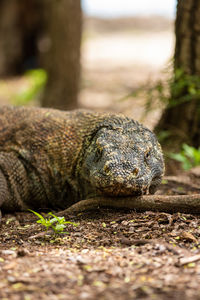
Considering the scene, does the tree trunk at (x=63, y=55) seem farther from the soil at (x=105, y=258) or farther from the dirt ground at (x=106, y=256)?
the soil at (x=105, y=258)

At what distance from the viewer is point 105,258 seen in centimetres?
318

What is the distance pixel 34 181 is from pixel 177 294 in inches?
122

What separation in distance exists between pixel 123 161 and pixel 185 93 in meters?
3.10

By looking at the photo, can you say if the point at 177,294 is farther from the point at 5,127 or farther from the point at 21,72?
the point at 21,72

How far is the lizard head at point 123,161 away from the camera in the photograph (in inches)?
157

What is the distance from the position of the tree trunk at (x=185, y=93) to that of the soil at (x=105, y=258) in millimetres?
3016

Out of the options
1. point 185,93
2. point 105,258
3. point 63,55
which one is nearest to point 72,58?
point 63,55

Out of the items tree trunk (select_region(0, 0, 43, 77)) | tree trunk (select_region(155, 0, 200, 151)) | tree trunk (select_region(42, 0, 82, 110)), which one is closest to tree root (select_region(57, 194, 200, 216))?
tree trunk (select_region(155, 0, 200, 151))

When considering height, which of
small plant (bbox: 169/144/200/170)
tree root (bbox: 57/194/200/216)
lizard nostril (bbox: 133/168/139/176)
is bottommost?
small plant (bbox: 169/144/200/170)

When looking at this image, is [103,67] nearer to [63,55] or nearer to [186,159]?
[63,55]

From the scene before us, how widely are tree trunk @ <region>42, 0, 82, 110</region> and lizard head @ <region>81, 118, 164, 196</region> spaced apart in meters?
7.01

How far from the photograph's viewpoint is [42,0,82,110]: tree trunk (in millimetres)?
11195

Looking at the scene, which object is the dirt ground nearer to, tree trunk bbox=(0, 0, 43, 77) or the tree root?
the tree root

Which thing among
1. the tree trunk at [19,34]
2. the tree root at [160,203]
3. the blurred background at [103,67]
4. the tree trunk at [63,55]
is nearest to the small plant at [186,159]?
the blurred background at [103,67]
